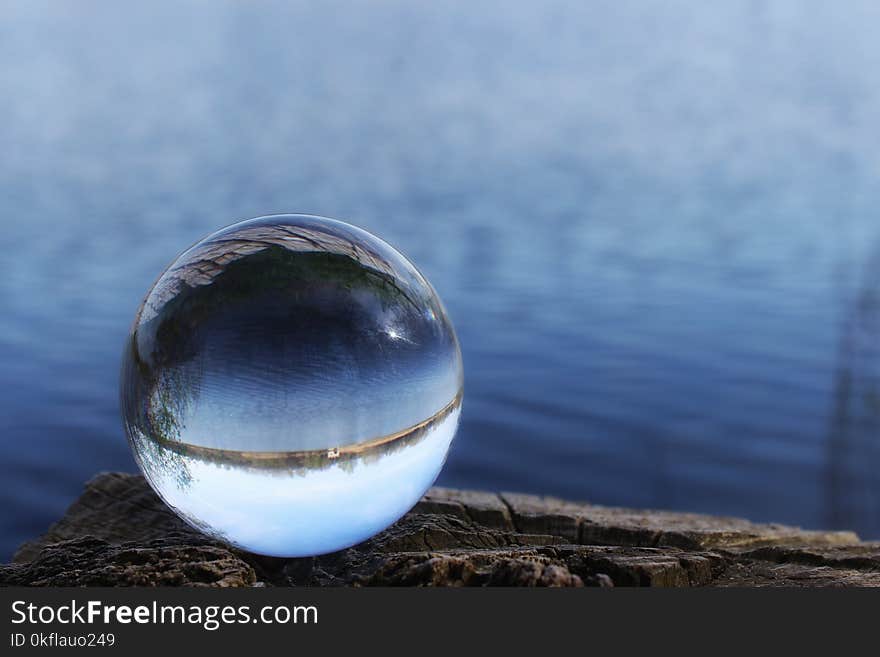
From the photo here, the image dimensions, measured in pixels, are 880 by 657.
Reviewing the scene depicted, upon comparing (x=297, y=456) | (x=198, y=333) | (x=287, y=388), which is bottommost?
(x=297, y=456)

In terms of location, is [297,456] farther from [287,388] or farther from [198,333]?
[198,333]

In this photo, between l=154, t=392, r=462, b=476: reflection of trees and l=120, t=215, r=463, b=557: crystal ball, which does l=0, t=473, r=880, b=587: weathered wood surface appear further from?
l=154, t=392, r=462, b=476: reflection of trees

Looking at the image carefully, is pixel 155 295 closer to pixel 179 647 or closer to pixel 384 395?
pixel 384 395

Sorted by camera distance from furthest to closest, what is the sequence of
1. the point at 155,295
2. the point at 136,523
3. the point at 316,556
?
the point at 136,523, the point at 316,556, the point at 155,295

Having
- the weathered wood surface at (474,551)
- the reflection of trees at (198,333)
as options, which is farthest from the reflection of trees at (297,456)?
the weathered wood surface at (474,551)

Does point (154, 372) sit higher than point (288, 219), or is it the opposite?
point (288, 219)

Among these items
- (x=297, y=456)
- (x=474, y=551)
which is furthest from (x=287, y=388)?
(x=474, y=551)

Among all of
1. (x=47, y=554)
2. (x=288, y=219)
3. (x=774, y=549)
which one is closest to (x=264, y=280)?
(x=288, y=219)
